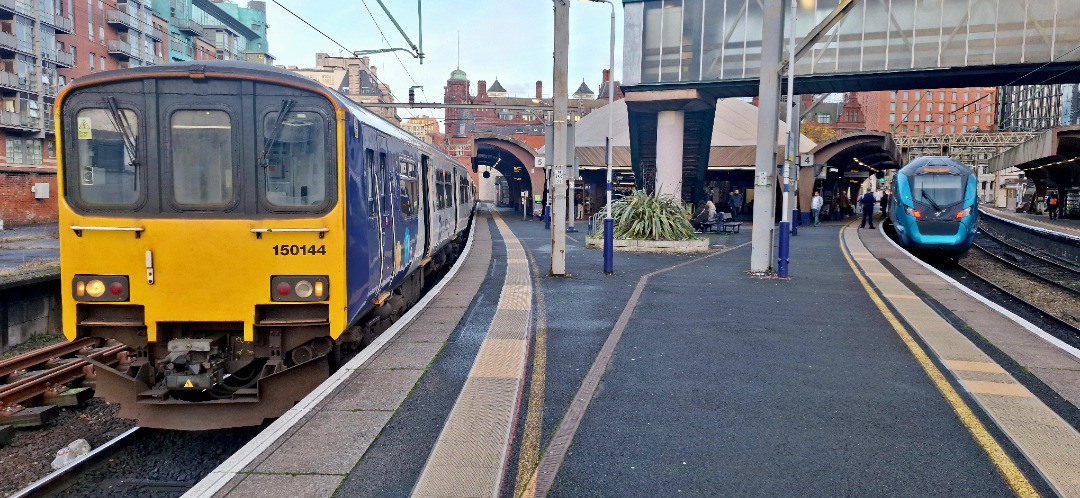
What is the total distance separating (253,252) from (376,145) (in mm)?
2095

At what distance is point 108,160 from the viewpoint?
6.25 metres

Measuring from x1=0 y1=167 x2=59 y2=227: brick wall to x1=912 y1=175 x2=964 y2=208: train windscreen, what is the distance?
104 ft

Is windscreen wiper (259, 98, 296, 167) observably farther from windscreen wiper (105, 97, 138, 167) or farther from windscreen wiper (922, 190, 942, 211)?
windscreen wiper (922, 190, 942, 211)

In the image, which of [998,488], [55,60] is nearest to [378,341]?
[998,488]

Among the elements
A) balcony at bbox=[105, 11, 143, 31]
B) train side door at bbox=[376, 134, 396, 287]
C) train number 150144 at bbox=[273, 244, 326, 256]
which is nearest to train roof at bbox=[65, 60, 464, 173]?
train number 150144 at bbox=[273, 244, 326, 256]

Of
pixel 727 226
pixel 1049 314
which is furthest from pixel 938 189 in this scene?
pixel 727 226

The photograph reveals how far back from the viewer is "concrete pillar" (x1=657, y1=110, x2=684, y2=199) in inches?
1154

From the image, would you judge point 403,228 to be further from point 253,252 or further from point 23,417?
point 23,417

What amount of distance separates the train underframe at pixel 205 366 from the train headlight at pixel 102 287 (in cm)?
12

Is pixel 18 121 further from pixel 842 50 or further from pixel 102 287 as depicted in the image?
pixel 102 287

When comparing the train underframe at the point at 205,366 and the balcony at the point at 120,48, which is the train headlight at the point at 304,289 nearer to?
the train underframe at the point at 205,366

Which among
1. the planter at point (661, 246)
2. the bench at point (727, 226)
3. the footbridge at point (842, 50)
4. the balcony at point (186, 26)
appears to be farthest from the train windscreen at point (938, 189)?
the balcony at point (186, 26)

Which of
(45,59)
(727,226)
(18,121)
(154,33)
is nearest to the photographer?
(727,226)

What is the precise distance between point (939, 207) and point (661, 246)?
717 cm
